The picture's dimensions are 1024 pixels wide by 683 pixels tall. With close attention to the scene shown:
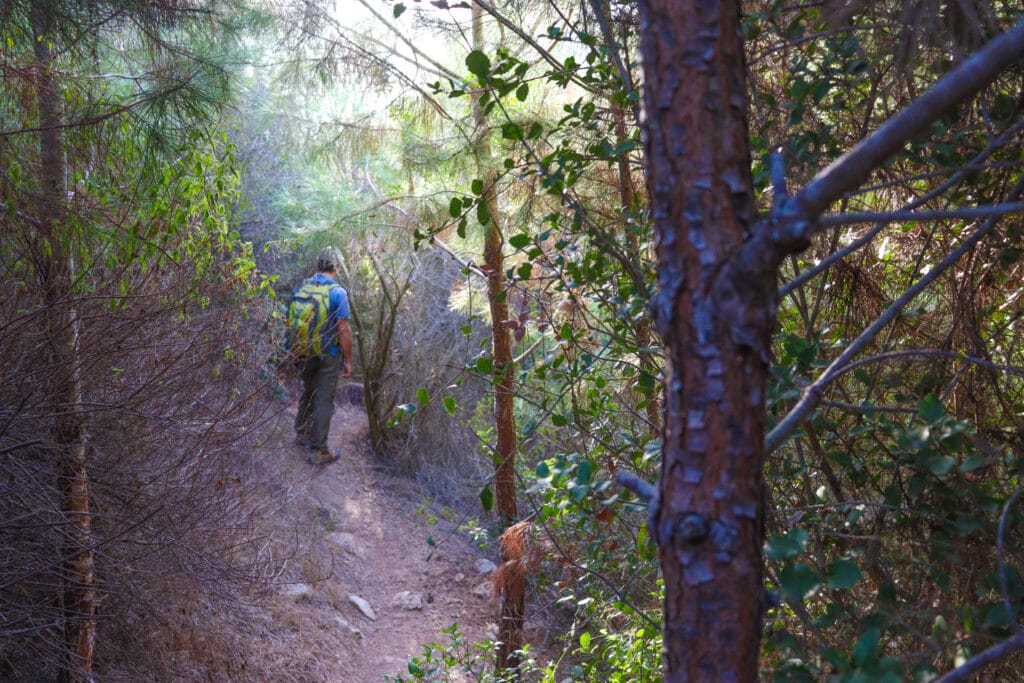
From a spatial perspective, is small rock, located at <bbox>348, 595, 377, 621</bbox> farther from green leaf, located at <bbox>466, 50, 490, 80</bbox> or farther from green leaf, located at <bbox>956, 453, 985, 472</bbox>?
green leaf, located at <bbox>956, 453, 985, 472</bbox>

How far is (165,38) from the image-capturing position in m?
4.98

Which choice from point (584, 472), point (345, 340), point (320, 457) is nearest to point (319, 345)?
point (345, 340)

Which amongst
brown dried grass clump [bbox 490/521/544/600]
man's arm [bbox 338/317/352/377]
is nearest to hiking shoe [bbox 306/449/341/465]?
man's arm [bbox 338/317/352/377]

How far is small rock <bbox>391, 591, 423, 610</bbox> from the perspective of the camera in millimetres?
7289

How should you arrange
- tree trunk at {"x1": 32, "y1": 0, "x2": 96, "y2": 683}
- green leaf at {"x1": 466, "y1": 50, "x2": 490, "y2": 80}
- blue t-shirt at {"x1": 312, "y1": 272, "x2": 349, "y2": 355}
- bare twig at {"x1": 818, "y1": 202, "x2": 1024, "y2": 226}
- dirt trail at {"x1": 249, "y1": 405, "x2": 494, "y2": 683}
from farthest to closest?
Answer: blue t-shirt at {"x1": 312, "y1": 272, "x2": 349, "y2": 355} < dirt trail at {"x1": 249, "y1": 405, "x2": 494, "y2": 683} < tree trunk at {"x1": 32, "y1": 0, "x2": 96, "y2": 683} < green leaf at {"x1": 466, "y1": 50, "x2": 490, "y2": 80} < bare twig at {"x1": 818, "y1": 202, "x2": 1024, "y2": 226}

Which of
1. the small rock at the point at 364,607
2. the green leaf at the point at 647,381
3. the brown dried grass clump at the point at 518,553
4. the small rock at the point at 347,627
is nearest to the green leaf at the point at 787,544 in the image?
the green leaf at the point at 647,381

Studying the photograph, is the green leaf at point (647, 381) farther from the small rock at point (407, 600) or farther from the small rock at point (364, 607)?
the small rock at point (407, 600)

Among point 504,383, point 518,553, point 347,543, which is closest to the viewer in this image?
point 518,553

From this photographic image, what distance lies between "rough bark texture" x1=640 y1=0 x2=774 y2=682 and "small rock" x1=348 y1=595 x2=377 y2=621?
19.6ft

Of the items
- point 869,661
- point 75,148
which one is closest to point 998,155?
point 869,661

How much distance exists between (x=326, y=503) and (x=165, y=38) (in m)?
4.81

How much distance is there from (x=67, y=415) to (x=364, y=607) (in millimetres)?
4012

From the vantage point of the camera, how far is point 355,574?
296 inches

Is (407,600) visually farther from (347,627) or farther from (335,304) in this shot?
(335,304)
